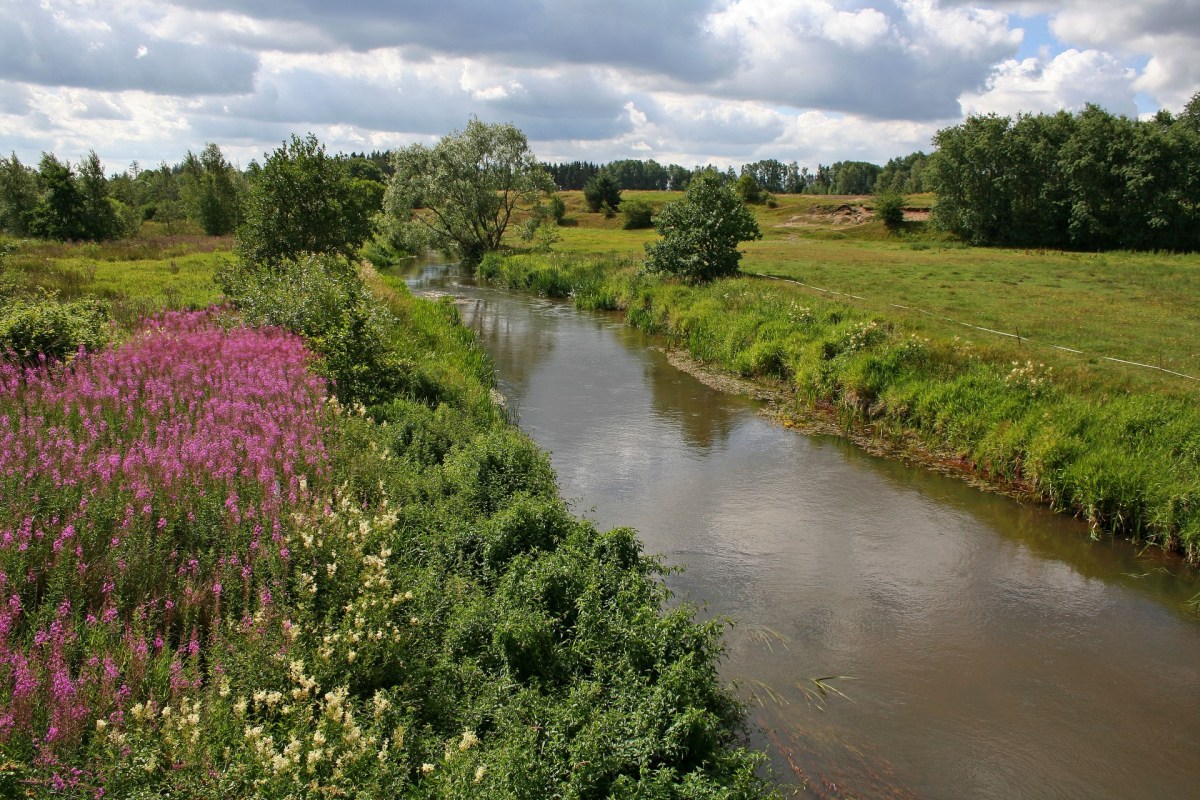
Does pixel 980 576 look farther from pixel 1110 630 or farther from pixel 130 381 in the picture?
pixel 130 381

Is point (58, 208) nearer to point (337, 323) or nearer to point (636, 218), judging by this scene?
point (337, 323)

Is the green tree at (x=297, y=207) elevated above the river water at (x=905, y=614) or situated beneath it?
elevated above

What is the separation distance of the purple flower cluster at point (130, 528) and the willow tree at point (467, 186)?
4034cm

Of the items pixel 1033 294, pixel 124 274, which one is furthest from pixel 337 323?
pixel 1033 294

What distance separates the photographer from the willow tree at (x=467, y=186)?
47750mm

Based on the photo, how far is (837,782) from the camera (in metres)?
5.82

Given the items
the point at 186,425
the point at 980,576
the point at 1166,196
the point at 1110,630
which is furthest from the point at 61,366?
the point at 1166,196

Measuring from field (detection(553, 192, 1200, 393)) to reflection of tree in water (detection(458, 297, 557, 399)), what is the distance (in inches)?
404

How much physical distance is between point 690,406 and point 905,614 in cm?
907

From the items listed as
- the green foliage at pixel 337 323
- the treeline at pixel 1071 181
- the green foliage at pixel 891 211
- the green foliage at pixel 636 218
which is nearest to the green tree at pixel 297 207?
the green foliage at pixel 337 323

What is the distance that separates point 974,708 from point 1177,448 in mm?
6933

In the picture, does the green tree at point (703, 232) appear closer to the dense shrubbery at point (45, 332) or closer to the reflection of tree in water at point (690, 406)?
the reflection of tree in water at point (690, 406)

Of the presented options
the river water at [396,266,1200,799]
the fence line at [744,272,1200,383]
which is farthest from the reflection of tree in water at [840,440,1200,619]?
the fence line at [744,272,1200,383]

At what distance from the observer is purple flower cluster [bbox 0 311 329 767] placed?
14.0 ft
